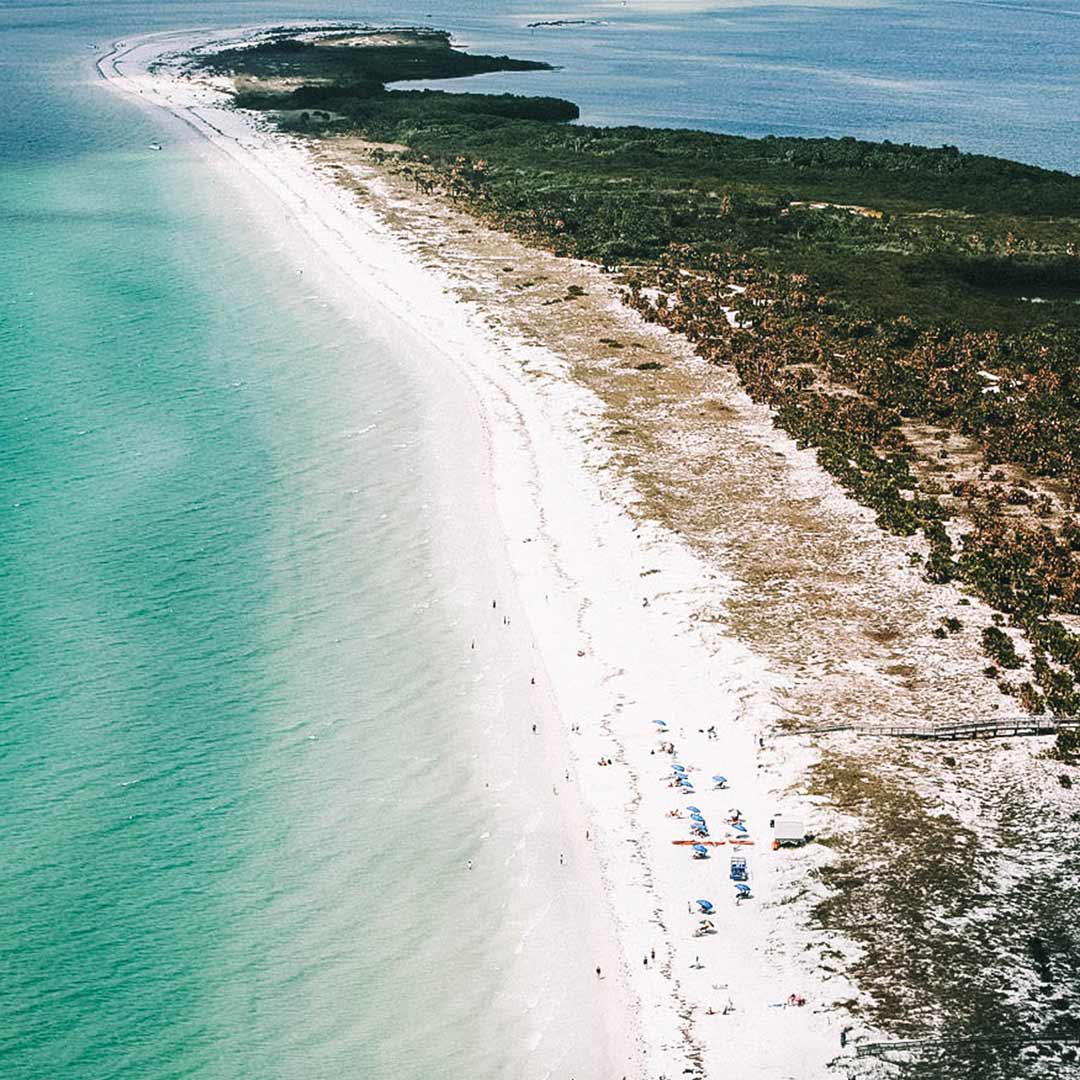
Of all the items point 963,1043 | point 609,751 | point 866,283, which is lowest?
point 963,1043

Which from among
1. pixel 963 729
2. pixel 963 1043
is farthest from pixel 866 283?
pixel 963 1043

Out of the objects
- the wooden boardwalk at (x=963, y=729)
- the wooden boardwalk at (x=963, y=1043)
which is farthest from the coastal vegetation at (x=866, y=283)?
the wooden boardwalk at (x=963, y=1043)

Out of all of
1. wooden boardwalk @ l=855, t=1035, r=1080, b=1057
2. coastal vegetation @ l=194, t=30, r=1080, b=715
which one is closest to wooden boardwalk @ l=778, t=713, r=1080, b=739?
coastal vegetation @ l=194, t=30, r=1080, b=715

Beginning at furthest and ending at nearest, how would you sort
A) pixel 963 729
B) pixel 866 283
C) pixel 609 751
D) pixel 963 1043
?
1. pixel 866 283
2. pixel 963 729
3. pixel 609 751
4. pixel 963 1043

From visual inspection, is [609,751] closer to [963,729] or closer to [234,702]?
[963,729]

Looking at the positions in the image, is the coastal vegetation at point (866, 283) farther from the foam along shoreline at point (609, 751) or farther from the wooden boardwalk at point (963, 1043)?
the wooden boardwalk at point (963, 1043)

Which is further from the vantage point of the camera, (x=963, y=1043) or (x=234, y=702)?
(x=234, y=702)
